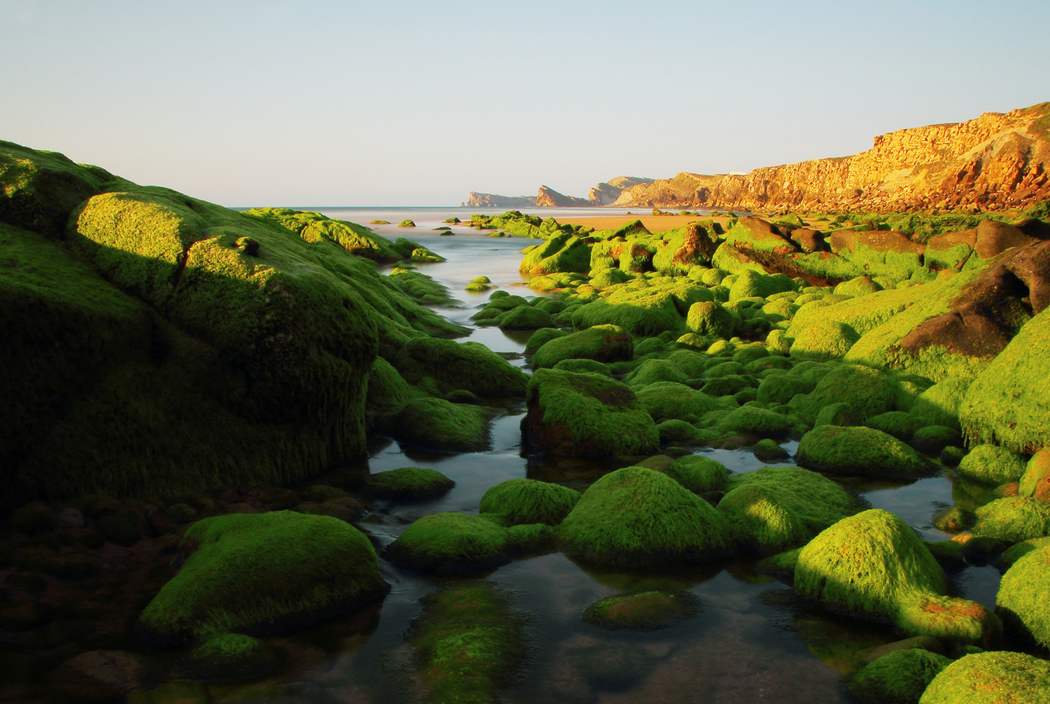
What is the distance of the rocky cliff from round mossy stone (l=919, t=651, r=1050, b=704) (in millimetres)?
53627

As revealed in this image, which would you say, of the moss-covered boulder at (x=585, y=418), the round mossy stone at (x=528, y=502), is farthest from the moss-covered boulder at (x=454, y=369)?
the round mossy stone at (x=528, y=502)

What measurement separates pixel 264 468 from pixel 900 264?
16.6m

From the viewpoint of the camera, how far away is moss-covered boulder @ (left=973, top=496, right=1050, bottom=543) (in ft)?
18.5

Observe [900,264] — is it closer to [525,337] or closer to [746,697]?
[525,337]

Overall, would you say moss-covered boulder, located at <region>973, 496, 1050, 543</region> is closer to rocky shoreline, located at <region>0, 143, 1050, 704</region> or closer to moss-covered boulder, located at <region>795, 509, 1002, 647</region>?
rocky shoreline, located at <region>0, 143, 1050, 704</region>

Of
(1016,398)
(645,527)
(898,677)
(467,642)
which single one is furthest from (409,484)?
(1016,398)

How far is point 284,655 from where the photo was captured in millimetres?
4387

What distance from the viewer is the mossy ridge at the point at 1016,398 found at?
23.1 ft

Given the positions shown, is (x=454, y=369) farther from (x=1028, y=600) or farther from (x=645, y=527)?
(x=1028, y=600)

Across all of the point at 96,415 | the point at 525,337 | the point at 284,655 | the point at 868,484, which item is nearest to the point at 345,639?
the point at 284,655

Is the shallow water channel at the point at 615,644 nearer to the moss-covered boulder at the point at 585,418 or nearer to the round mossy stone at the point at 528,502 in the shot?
the round mossy stone at the point at 528,502

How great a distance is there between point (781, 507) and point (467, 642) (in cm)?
302

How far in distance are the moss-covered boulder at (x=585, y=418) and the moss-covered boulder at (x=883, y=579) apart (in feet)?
10.2

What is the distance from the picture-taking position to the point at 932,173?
69750 millimetres
